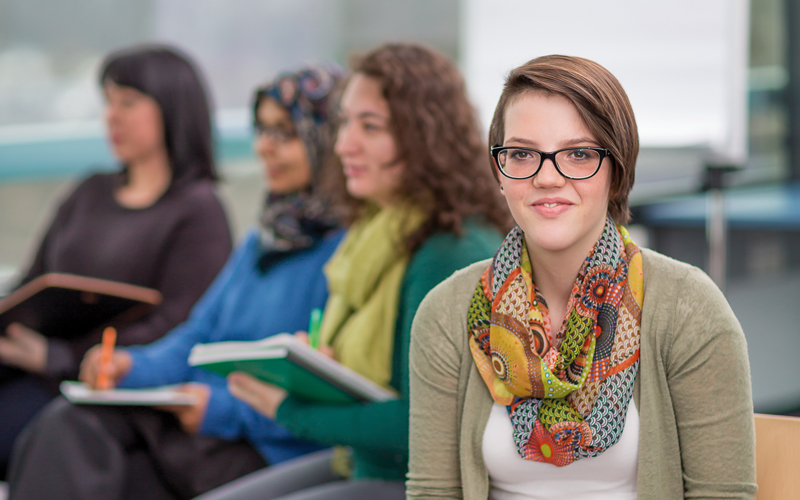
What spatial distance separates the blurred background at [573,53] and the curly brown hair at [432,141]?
1.30 m

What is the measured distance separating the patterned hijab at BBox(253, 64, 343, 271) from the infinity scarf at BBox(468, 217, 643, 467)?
95 cm

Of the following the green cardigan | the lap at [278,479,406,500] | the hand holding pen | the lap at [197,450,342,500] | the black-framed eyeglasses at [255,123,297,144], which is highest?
the black-framed eyeglasses at [255,123,297,144]

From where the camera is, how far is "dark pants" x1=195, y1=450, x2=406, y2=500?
137 cm

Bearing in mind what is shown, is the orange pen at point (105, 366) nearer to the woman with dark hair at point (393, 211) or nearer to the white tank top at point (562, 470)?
the woman with dark hair at point (393, 211)

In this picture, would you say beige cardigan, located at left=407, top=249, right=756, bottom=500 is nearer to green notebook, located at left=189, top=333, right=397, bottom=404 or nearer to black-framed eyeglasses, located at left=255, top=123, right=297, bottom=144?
green notebook, located at left=189, top=333, right=397, bottom=404

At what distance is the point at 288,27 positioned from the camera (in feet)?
13.0

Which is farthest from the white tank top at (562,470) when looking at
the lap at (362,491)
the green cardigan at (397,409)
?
the lap at (362,491)

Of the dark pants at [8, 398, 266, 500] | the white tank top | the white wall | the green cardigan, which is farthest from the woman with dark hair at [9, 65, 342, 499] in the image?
the white wall

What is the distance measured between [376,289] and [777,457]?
0.72 m

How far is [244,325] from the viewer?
1.82m

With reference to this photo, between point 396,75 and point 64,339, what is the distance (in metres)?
1.29

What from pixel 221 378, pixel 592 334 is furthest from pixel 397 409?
pixel 221 378

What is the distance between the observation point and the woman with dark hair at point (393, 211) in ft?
4.49

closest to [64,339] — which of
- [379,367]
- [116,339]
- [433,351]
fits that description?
[116,339]
